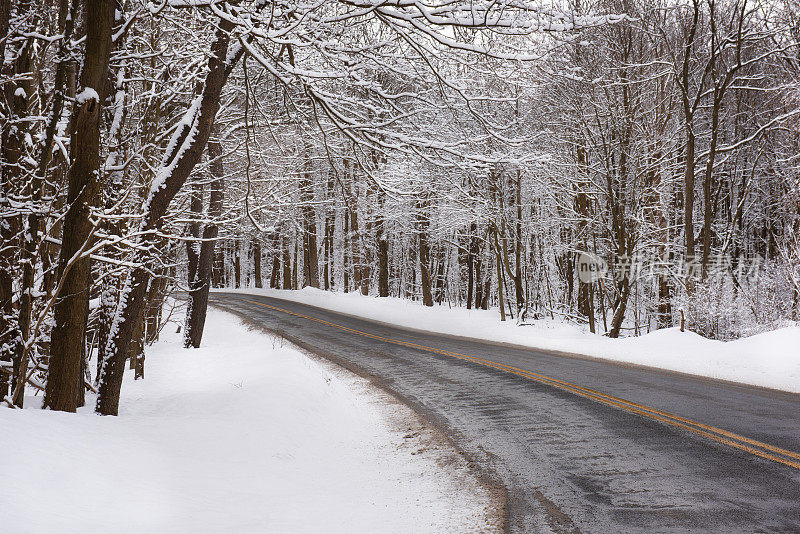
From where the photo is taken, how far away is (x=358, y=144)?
20.3ft

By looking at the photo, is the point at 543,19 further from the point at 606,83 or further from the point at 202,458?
the point at 606,83

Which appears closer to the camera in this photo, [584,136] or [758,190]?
[584,136]

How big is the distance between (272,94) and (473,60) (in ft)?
25.9

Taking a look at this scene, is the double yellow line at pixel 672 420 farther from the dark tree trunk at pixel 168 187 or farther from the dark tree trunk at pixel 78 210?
the dark tree trunk at pixel 78 210

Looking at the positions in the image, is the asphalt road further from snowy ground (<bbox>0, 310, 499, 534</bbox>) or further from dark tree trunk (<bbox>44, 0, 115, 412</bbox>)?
dark tree trunk (<bbox>44, 0, 115, 412</bbox>)

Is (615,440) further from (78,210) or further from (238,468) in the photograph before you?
(78,210)

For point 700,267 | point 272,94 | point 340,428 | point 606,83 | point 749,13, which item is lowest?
point 340,428

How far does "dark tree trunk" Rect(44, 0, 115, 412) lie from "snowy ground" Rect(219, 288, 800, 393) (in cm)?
1059

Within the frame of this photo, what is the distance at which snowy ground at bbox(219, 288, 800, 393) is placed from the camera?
1117cm

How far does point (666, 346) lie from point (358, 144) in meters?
11.6

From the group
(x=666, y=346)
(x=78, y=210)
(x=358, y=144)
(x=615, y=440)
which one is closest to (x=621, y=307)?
(x=666, y=346)

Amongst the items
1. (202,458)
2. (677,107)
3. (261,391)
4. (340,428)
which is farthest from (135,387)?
(677,107)

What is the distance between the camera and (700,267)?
1769cm

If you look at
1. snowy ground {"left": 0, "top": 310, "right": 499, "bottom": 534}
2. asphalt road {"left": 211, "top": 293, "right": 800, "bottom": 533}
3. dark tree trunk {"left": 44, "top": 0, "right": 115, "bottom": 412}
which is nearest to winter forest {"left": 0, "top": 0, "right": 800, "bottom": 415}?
dark tree trunk {"left": 44, "top": 0, "right": 115, "bottom": 412}
